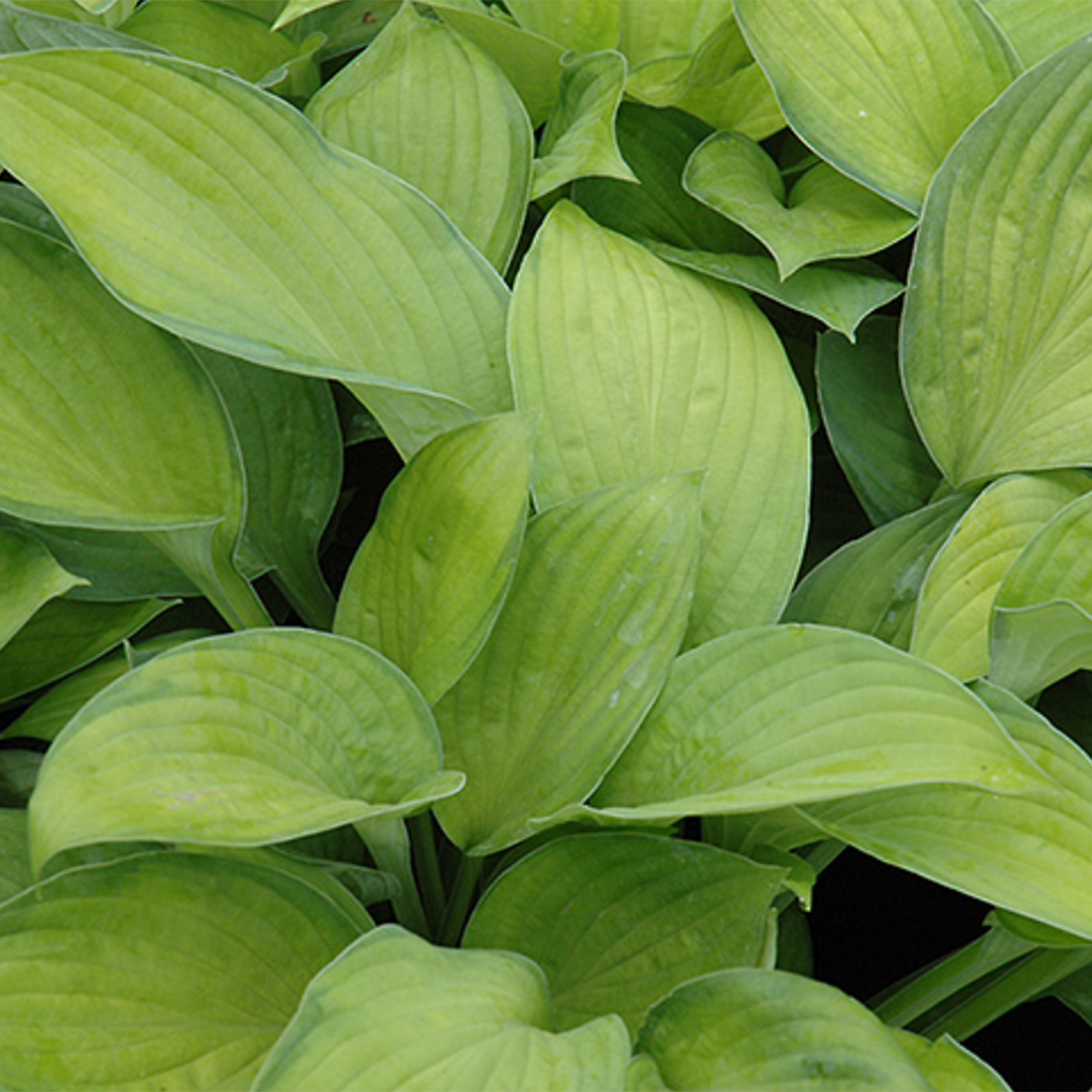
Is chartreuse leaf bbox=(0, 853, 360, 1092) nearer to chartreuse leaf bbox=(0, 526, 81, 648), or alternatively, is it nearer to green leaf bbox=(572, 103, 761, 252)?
chartreuse leaf bbox=(0, 526, 81, 648)

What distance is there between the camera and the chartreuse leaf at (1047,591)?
669 mm

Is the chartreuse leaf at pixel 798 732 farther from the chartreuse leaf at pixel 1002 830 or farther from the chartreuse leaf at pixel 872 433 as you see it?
the chartreuse leaf at pixel 872 433

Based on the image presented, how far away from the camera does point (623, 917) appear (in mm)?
667

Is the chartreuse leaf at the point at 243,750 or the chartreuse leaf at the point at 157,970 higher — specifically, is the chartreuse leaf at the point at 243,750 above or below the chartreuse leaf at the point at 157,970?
above

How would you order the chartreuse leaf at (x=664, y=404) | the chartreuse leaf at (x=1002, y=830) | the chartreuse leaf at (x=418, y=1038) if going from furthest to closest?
the chartreuse leaf at (x=664, y=404)
the chartreuse leaf at (x=1002, y=830)
the chartreuse leaf at (x=418, y=1038)

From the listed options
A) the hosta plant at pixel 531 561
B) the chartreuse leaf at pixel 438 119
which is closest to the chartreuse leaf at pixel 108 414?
the hosta plant at pixel 531 561

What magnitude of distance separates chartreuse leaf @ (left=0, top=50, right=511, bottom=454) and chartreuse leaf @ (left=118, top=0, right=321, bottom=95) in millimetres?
272

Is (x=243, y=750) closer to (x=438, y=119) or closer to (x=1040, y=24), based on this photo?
(x=438, y=119)

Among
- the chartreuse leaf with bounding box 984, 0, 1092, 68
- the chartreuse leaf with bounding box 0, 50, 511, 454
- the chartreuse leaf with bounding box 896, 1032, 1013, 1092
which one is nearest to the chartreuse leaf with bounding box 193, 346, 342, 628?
the chartreuse leaf with bounding box 0, 50, 511, 454

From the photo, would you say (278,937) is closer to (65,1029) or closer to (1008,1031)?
(65,1029)

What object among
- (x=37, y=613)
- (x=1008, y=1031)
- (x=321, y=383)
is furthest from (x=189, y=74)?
(x=1008, y=1031)

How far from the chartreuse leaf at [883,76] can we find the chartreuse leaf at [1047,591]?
0.25m

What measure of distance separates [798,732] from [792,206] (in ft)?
1.48

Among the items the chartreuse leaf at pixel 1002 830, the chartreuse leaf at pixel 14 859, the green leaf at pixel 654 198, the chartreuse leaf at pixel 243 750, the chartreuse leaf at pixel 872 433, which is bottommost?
the chartreuse leaf at pixel 14 859
